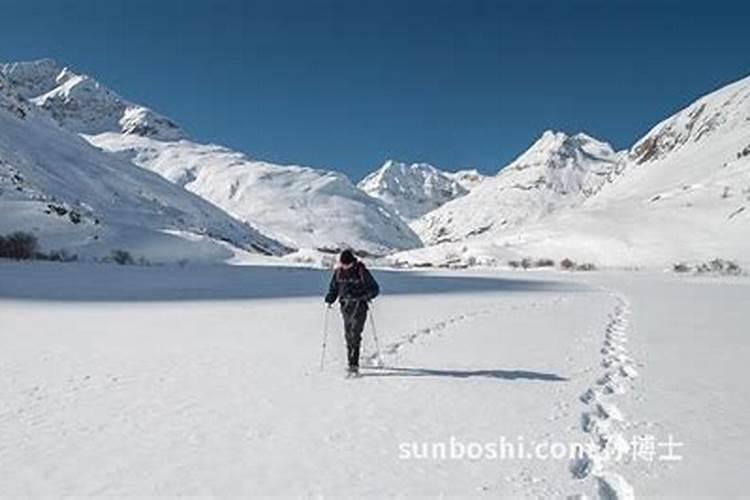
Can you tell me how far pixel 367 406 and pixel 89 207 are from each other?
135 m

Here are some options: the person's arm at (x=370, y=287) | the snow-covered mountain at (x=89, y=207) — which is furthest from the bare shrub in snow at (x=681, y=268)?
the person's arm at (x=370, y=287)

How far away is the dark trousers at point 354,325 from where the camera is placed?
15.3 metres

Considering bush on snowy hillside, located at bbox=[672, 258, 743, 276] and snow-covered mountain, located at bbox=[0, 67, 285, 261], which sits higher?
snow-covered mountain, located at bbox=[0, 67, 285, 261]

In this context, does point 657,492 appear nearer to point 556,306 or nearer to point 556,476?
point 556,476

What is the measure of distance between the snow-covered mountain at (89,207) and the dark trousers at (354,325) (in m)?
66.8

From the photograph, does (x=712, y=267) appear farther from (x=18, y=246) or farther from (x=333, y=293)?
(x=333, y=293)

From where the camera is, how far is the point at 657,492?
831 centimetres

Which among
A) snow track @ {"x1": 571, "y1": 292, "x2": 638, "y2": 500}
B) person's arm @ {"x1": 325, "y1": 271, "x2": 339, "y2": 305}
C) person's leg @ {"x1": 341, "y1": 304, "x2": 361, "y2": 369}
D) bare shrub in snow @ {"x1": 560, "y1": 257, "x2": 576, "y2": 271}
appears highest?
bare shrub in snow @ {"x1": 560, "y1": 257, "x2": 576, "y2": 271}

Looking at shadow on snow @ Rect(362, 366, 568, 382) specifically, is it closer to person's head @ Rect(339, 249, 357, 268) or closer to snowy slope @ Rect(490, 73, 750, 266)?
person's head @ Rect(339, 249, 357, 268)

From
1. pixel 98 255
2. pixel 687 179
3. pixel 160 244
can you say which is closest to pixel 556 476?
pixel 98 255

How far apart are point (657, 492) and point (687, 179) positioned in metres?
181

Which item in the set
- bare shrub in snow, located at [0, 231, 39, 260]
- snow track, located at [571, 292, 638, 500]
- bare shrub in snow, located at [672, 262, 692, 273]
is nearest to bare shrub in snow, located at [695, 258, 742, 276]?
bare shrub in snow, located at [672, 262, 692, 273]

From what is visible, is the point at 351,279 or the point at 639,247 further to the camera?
the point at 639,247

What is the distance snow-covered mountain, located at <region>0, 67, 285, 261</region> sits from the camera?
84500 millimetres
